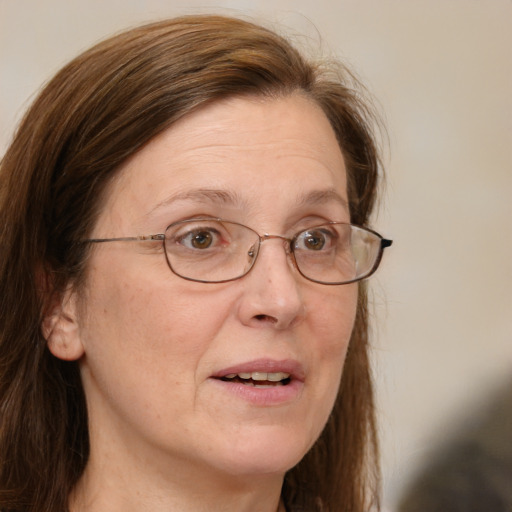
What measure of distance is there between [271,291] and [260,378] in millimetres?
175

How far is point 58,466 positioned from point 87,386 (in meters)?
0.24

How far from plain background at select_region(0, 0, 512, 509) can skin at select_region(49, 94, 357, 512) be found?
3.52 ft

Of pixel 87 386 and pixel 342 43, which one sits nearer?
pixel 87 386

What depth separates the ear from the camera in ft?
7.02

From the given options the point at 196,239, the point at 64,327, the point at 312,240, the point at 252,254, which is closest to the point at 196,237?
the point at 196,239

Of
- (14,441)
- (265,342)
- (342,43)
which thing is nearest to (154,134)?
(265,342)

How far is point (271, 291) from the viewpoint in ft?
6.19

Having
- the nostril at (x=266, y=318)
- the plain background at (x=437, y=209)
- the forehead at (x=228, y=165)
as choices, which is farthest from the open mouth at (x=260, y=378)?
the plain background at (x=437, y=209)

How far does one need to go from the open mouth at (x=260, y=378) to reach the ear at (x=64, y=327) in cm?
39

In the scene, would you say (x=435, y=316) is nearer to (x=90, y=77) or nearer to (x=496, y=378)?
(x=496, y=378)

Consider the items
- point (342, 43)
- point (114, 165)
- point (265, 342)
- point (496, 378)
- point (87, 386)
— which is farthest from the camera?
point (496, 378)

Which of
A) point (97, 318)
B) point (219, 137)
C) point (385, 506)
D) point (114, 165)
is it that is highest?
point (219, 137)

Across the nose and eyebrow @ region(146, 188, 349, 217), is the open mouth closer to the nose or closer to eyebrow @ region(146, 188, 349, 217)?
the nose

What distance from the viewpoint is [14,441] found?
7.48 feet
